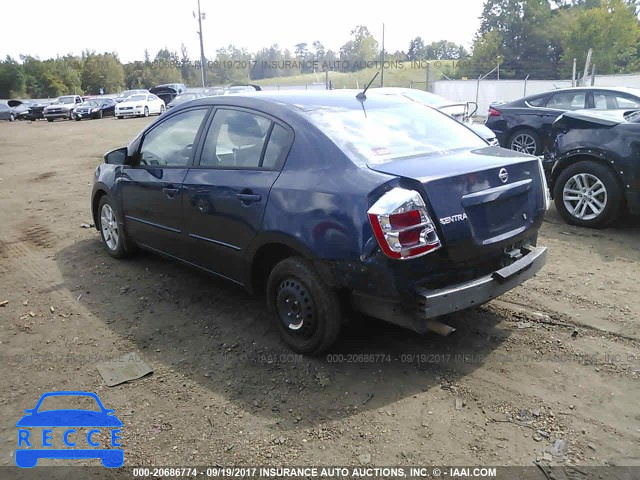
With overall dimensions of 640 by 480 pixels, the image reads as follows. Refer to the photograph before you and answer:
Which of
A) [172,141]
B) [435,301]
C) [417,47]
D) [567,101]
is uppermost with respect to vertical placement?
[417,47]

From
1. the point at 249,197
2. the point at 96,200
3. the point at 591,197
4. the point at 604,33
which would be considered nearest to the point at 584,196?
the point at 591,197

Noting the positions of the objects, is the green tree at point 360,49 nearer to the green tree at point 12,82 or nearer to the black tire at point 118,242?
the green tree at point 12,82

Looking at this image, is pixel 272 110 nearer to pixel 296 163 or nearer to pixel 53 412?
pixel 296 163

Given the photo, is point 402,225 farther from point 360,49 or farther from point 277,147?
point 360,49

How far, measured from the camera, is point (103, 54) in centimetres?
7056

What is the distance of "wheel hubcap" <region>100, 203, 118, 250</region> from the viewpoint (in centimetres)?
565

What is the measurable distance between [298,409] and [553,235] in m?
4.22

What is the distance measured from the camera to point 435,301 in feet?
10.00

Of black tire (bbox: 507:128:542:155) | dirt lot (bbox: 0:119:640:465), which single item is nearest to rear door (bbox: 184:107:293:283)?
dirt lot (bbox: 0:119:640:465)

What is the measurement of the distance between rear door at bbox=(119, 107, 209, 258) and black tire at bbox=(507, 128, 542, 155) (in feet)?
26.1

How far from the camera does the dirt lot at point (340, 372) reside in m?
2.82

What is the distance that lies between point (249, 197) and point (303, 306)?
0.85 m

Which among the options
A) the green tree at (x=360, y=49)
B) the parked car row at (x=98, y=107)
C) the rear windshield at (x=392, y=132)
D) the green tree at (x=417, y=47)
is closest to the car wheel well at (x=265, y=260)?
the rear windshield at (x=392, y=132)

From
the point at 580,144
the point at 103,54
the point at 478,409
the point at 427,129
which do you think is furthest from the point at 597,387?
the point at 103,54
